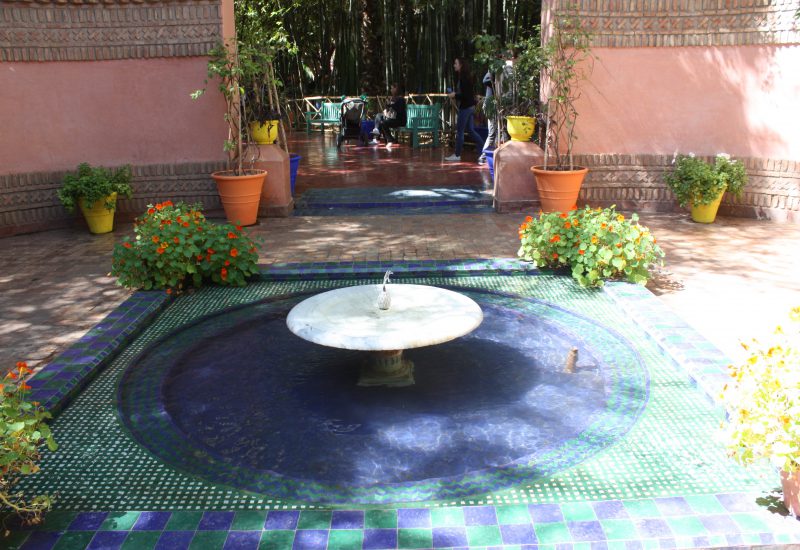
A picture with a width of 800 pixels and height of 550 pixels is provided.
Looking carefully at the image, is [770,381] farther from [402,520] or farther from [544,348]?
[544,348]

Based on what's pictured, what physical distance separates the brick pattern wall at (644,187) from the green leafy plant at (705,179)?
9.5 inches

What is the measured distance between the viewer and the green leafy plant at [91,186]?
762 cm

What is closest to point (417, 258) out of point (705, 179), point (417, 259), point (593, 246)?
point (417, 259)

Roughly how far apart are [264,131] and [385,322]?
4.86m

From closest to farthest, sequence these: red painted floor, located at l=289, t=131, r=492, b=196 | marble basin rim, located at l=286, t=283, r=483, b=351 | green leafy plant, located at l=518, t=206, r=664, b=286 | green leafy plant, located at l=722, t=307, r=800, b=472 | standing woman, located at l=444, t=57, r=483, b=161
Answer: green leafy plant, located at l=722, t=307, r=800, b=472, marble basin rim, located at l=286, t=283, r=483, b=351, green leafy plant, located at l=518, t=206, r=664, b=286, red painted floor, located at l=289, t=131, r=492, b=196, standing woman, located at l=444, t=57, r=483, b=161

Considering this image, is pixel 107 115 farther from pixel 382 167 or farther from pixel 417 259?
pixel 382 167

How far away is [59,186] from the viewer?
817 centimetres

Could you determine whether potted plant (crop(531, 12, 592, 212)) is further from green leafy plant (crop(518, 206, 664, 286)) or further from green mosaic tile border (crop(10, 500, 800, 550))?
green mosaic tile border (crop(10, 500, 800, 550))

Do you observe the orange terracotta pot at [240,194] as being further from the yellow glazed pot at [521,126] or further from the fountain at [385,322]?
the fountain at [385,322]

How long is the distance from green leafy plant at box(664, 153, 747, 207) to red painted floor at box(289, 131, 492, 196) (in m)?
2.79

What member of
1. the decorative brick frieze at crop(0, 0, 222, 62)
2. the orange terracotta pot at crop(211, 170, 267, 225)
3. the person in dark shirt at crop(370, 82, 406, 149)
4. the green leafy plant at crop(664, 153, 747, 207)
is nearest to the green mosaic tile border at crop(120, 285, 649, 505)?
the orange terracotta pot at crop(211, 170, 267, 225)

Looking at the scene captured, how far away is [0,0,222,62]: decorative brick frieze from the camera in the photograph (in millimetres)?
7879

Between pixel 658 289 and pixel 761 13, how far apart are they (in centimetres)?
414

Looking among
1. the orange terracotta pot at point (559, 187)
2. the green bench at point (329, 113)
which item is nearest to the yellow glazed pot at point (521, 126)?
the orange terracotta pot at point (559, 187)
